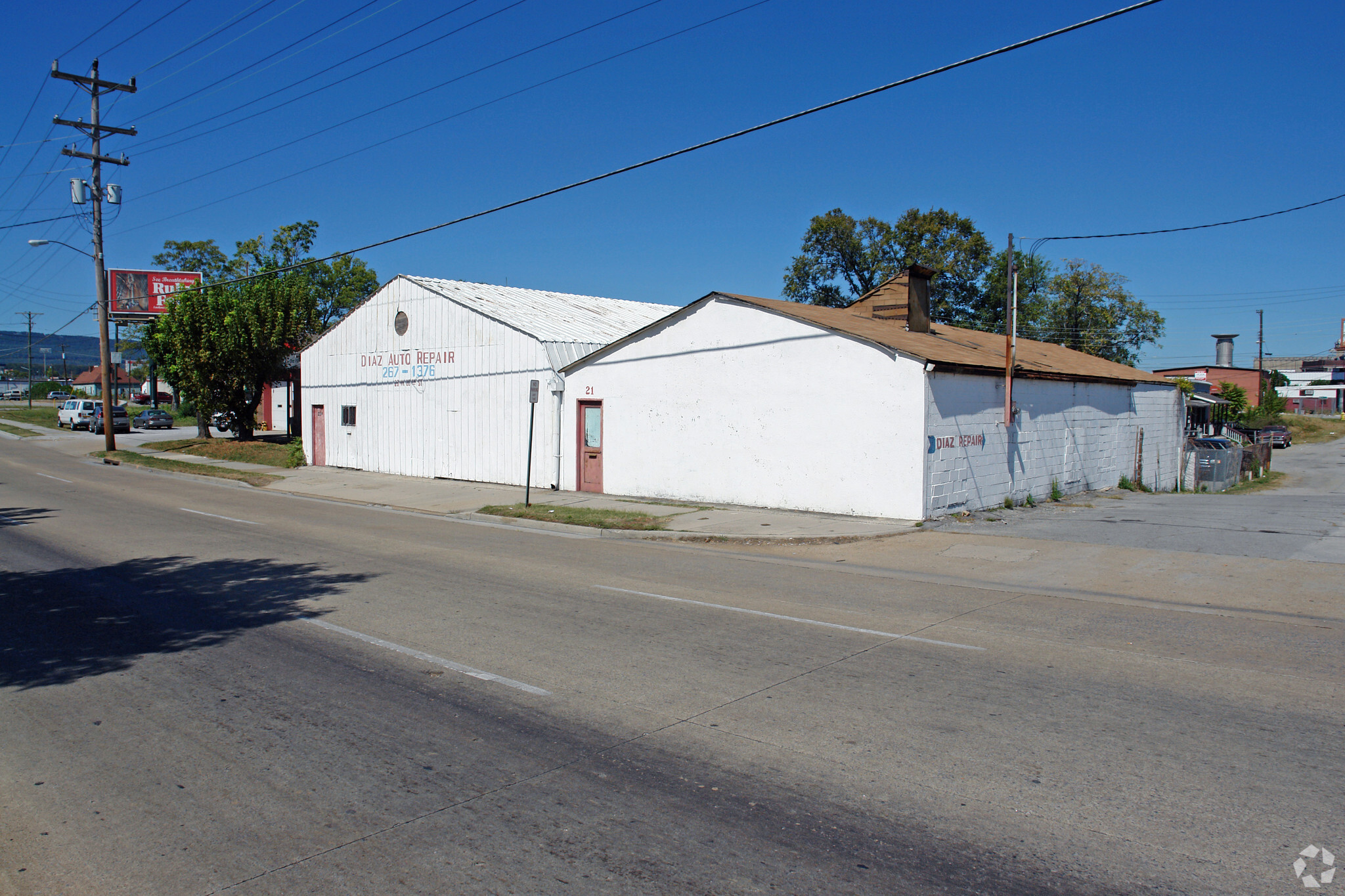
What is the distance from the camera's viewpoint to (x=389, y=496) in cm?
2084

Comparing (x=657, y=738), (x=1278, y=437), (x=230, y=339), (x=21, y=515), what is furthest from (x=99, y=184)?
(x=1278, y=437)

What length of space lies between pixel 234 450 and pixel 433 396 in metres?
14.0

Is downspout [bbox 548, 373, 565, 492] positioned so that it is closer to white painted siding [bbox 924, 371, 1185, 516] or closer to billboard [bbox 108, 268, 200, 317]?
white painted siding [bbox 924, 371, 1185, 516]

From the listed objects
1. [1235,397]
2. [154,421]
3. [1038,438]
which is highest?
[1235,397]

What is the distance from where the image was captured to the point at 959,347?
758 inches

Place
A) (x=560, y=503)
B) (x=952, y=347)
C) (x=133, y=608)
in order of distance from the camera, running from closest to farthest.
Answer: (x=133, y=608) < (x=560, y=503) < (x=952, y=347)

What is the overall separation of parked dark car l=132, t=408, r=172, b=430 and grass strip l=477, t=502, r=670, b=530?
45959 mm

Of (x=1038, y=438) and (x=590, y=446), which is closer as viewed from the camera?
(x=1038, y=438)

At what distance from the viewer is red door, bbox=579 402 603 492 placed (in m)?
20.5

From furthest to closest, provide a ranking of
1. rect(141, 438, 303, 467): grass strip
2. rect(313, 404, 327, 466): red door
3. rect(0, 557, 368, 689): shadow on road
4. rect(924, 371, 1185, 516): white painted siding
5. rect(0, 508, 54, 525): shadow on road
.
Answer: rect(141, 438, 303, 467): grass strip → rect(313, 404, 327, 466): red door → rect(924, 371, 1185, 516): white painted siding → rect(0, 508, 54, 525): shadow on road → rect(0, 557, 368, 689): shadow on road

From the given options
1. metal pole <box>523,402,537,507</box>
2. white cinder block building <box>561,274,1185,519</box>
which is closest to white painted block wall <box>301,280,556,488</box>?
metal pole <box>523,402,537,507</box>

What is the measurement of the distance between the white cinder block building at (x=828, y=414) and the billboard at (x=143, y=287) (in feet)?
188
